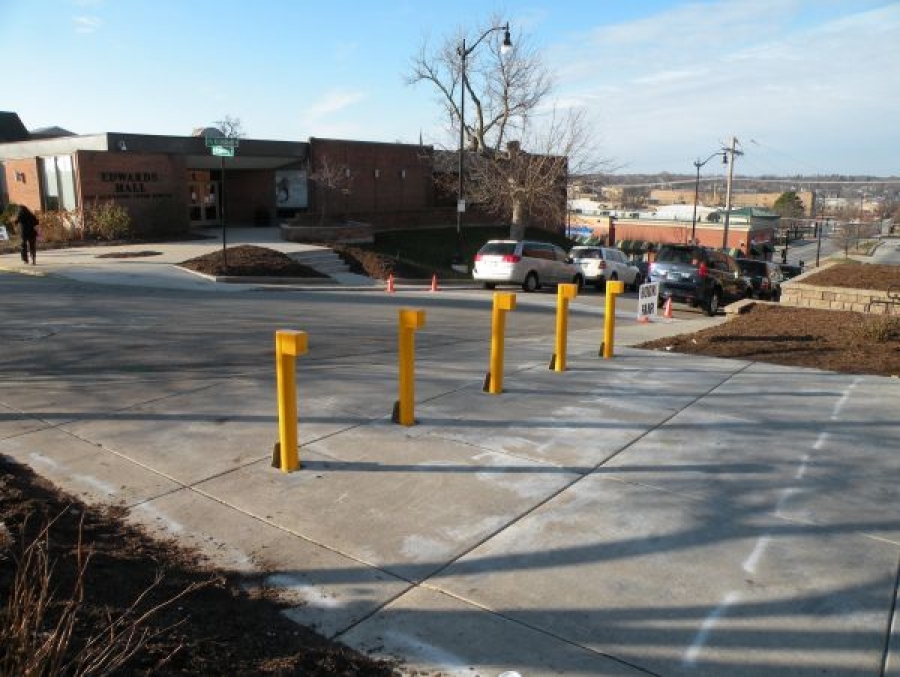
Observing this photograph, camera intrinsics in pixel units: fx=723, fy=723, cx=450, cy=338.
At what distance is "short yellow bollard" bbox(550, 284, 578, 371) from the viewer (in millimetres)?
7879

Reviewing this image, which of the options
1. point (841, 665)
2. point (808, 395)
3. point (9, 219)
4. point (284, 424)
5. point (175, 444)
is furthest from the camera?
point (9, 219)

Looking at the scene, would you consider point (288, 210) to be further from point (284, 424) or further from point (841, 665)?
point (841, 665)

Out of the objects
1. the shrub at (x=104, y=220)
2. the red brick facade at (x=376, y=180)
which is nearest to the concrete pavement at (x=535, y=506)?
the shrub at (x=104, y=220)

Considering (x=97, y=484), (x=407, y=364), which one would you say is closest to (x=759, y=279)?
(x=407, y=364)

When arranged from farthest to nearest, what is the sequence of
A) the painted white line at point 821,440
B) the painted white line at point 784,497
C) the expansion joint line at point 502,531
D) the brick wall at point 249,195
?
the brick wall at point 249,195 < the painted white line at point 821,440 < the painted white line at point 784,497 < the expansion joint line at point 502,531

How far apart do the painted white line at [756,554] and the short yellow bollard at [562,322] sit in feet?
12.8

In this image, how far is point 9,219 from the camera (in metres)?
27.6

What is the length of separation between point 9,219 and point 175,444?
2691 centimetres

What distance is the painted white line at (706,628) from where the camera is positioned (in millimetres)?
3152

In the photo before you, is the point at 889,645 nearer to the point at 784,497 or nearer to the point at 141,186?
the point at 784,497

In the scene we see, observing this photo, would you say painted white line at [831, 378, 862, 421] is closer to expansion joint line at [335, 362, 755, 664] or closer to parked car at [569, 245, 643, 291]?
expansion joint line at [335, 362, 755, 664]

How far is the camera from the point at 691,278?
18.8 meters

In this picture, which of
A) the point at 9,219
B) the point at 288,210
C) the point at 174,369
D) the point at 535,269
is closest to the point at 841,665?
the point at 174,369

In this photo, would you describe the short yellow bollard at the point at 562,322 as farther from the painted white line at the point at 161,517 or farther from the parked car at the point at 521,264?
the parked car at the point at 521,264
